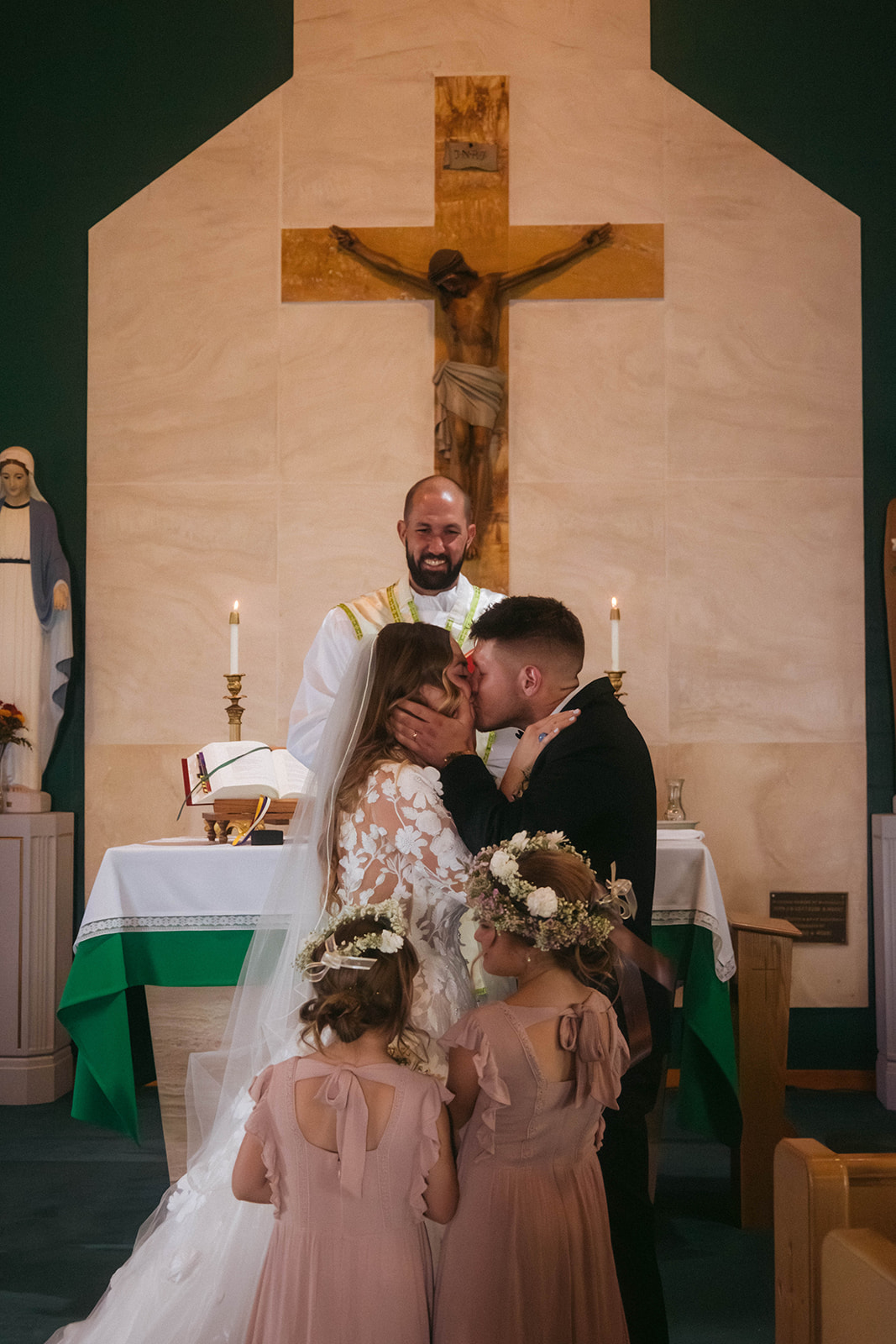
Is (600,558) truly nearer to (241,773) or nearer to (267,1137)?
(241,773)

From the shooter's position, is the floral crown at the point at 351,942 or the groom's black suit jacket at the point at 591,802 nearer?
the floral crown at the point at 351,942

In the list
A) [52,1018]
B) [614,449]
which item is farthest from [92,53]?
[52,1018]

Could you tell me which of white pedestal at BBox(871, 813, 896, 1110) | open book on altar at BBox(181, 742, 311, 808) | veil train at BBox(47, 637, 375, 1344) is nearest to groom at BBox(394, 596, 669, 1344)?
veil train at BBox(47, 637, 375, 1344)

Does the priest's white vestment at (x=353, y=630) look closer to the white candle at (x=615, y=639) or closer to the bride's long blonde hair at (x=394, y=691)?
the white candle at (x=615, y=639)

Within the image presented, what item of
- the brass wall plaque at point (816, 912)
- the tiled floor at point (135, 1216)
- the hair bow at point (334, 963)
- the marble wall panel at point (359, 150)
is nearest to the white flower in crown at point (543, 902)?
the hair bow at point (334, 963)

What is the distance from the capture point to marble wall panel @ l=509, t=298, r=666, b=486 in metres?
5.61

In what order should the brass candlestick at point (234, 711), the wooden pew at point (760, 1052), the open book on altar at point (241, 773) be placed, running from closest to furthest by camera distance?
1. the wooden pew at point (760, 1052)
2. the open book on altar at point (241, 773)
3. the brass candlestick at point (234, 711)

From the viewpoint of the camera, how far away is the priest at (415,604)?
4.03m

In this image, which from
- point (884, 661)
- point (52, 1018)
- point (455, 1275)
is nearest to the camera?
point (455, 1275)

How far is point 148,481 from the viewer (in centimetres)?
565

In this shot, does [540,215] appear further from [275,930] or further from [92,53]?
[275,930]

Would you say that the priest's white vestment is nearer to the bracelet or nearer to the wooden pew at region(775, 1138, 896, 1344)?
the bracelet

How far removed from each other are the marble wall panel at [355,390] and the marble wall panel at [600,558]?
666 millimetres

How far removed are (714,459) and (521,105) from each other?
6.63 feet
